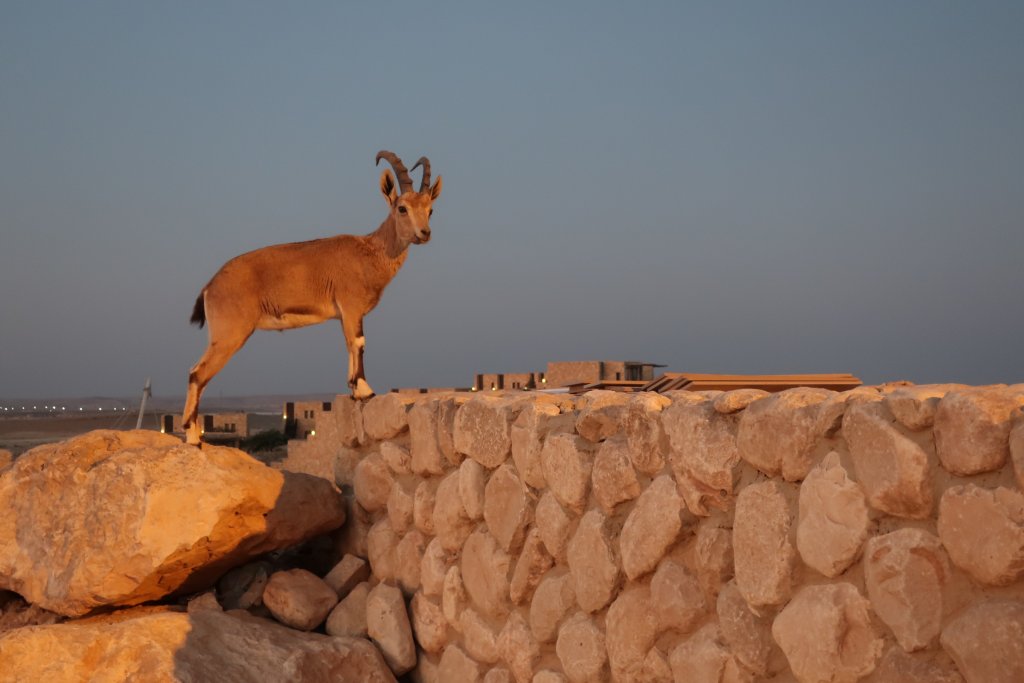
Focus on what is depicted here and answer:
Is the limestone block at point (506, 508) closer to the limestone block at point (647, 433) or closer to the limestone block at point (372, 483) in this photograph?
the limestone block at point (647, 433)

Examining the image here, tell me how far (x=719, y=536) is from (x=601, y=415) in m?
0.86

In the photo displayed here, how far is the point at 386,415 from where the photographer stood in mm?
5875

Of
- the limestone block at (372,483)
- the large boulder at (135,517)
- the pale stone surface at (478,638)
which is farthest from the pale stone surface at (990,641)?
the large boulder at (135,517)

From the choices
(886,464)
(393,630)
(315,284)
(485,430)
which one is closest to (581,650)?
(485,430)

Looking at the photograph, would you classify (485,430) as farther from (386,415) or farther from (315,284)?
(315,284)

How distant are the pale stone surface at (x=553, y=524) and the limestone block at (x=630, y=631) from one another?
1.58 ft

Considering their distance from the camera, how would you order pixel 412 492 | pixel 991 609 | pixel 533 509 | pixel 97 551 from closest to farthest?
pixel 991 609, pixel 533 509, pixel 97 551, pixel 412 492

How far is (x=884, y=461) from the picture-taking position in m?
2.70

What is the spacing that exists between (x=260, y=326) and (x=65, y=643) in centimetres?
234

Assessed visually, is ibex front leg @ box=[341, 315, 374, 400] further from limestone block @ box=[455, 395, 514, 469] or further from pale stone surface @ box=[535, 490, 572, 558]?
pale stone surface @ box=[535, 490, 572, 558]

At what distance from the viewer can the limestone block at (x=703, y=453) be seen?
3291 mm

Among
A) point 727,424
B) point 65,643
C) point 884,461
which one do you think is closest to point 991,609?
point 884,461

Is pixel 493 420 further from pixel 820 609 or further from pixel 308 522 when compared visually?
pixel 820 609

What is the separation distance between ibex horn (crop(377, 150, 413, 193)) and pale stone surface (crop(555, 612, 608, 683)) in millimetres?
3187
